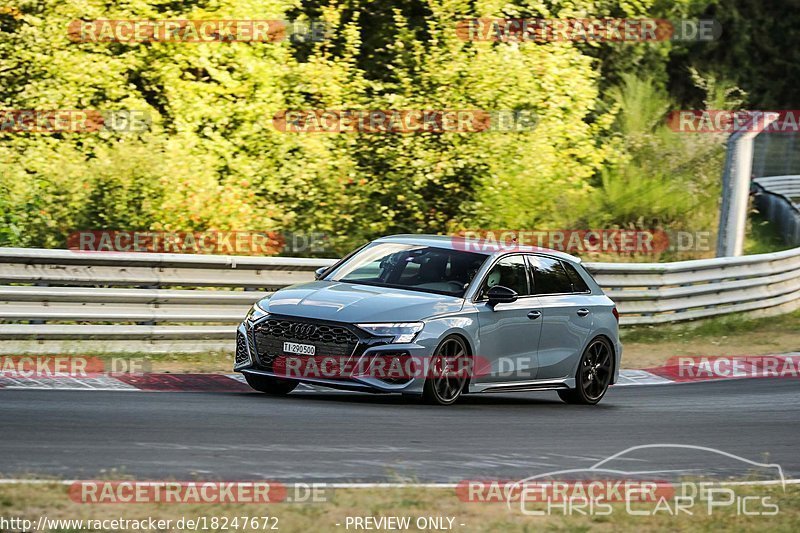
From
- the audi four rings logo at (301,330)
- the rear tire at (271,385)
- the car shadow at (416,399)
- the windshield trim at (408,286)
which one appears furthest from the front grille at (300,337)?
the windshield trim at (408,286)

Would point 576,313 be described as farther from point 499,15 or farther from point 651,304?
point 499,15

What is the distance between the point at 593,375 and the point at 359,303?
323 cm

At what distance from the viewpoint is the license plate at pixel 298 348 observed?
443 inches

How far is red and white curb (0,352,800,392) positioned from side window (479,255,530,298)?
2.02m

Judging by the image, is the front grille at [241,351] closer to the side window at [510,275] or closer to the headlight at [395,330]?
the headlight at [395,330]

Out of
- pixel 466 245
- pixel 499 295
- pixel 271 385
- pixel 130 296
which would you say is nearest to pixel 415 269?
pixel 466 245

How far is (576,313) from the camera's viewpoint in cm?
1327

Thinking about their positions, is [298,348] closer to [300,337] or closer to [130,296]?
[300,337]

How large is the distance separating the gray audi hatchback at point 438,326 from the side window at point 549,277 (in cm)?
2

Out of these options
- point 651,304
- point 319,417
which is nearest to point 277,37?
point 651,304

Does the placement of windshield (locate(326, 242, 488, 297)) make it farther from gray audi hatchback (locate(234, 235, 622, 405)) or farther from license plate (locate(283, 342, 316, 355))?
license plate (locate(283, 342, 316, 355))

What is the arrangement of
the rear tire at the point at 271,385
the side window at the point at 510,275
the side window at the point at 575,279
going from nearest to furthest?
the rear tire at the point at 271,385 < the side window at the point at 510,275 < the side window at the point at 575,279

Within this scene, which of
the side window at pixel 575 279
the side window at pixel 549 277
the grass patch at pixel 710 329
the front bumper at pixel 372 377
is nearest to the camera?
the front bumper at pixel 372 377

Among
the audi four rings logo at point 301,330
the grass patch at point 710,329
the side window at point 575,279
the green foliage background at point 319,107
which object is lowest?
the grass patch at point 710,329
